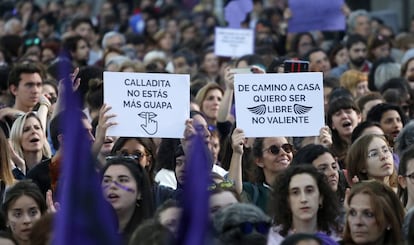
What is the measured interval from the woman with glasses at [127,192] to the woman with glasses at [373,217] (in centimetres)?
120

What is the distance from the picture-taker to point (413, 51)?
51.0 ft

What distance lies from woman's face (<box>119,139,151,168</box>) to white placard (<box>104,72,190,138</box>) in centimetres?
29

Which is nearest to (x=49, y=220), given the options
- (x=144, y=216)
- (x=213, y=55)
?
(x=144, y=216)

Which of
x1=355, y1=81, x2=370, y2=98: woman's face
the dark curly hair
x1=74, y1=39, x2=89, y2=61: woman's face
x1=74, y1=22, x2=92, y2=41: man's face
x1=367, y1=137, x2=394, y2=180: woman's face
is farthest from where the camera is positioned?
x1=74, y1=22, x2=92, y2=41: man's face

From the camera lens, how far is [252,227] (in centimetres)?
647

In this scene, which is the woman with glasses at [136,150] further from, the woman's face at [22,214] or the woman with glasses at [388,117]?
the woman with glasses at [388,117]

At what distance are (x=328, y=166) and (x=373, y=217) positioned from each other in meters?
1.42

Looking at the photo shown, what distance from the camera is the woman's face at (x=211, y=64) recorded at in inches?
695

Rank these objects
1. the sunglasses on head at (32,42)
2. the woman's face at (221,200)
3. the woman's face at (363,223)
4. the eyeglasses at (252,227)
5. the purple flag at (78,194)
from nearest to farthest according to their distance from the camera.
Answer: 1. the purple flag at (78,194)
2. the eyeglasses at (252,227)
3. the woman's face at (221,200)
4. the woman's face at (363,223)
5. the sunglasses on head at (32,42)

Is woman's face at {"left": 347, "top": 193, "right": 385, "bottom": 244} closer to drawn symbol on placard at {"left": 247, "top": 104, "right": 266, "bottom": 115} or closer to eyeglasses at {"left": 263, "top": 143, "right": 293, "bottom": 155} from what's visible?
eyeglasses at {"left": 263, "top": 143, "right": 293, "bottom": 155}

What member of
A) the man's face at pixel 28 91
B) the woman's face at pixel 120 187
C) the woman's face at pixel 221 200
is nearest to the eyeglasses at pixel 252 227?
the woman's face at pixel 221 200

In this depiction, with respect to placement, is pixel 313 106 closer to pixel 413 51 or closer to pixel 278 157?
pixel 278 157

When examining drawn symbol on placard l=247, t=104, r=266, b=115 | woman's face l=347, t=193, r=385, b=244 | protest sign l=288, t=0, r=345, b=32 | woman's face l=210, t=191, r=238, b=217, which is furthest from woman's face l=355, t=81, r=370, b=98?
woman's face l=210, t=191, r=238, b=217

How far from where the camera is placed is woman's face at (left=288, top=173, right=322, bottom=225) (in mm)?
7977
